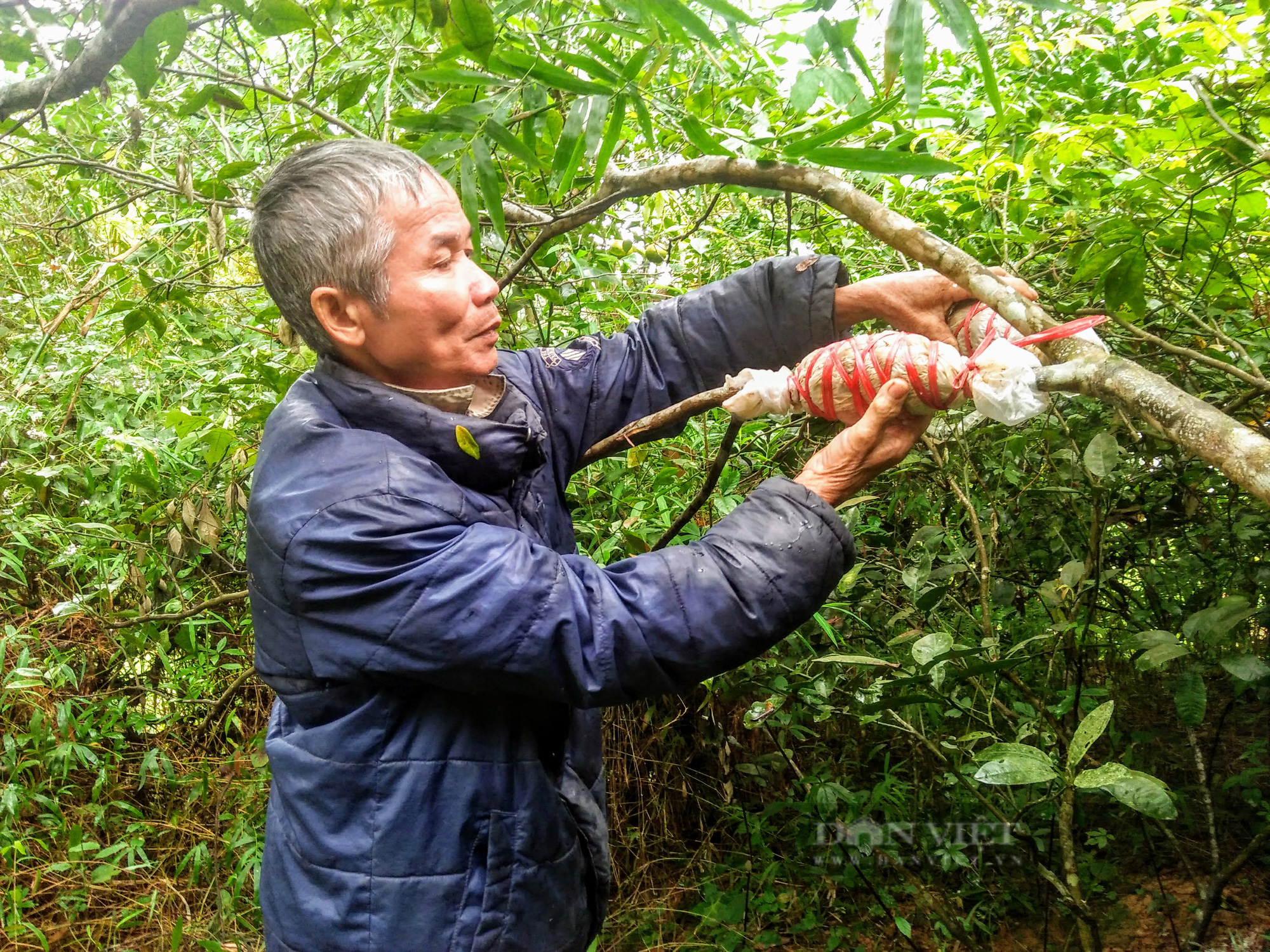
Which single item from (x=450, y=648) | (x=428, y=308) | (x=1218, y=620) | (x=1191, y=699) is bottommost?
(x=1191, y=699)

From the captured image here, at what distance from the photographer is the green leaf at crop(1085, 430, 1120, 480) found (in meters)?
1.59

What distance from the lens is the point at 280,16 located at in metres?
1.63

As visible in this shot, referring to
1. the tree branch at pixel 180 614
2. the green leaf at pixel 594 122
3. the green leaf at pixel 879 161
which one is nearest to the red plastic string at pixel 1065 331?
the green leaf at pixel 879 161

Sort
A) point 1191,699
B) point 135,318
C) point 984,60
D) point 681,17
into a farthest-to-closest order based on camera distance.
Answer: point 135,318
point 1191,699
point 984,60
point 681,17

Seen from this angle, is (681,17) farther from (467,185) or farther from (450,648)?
(450,648)

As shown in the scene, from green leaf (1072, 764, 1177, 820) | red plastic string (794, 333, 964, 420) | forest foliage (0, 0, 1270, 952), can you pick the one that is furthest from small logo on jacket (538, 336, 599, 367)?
green leaf (1072, 764, 1177, 820)

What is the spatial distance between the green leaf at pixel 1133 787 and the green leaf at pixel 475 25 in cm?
153

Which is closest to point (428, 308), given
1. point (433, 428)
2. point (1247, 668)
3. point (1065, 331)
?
point (433, 428)

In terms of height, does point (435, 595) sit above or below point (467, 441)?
below

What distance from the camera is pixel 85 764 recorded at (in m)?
3.05

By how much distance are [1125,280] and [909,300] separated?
0.35 m

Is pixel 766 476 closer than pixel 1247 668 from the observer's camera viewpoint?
No

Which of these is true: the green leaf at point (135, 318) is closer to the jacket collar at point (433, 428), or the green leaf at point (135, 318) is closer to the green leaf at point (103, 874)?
the jacket collar at point (433, 428)

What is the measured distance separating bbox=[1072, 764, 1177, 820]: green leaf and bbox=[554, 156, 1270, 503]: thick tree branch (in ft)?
1.91
